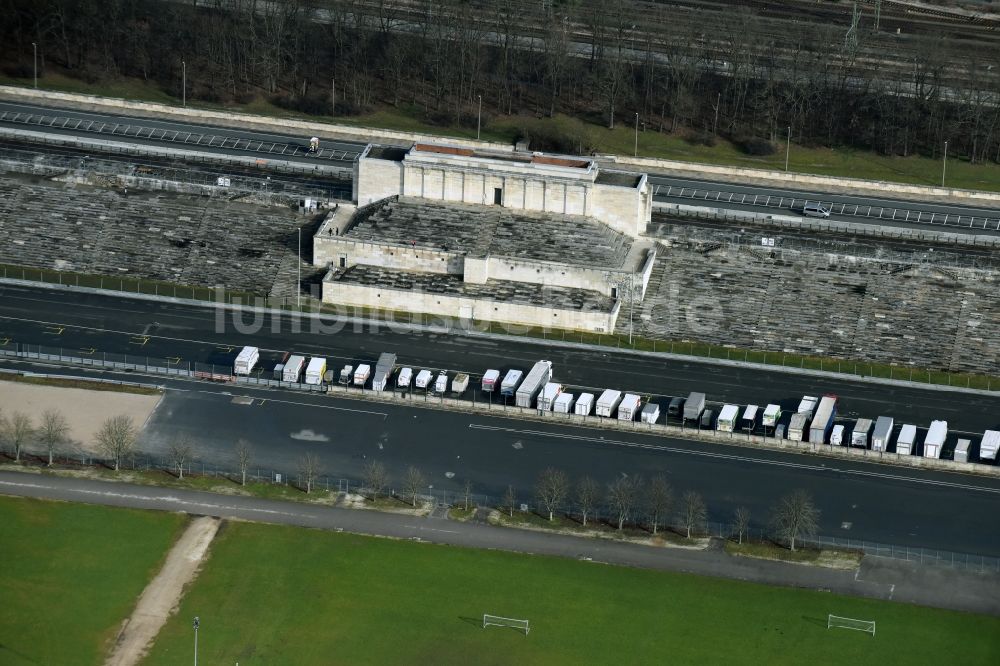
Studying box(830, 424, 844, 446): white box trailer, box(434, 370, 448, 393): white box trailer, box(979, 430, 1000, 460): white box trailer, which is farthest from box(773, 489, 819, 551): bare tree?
box(434, 370, 448, 393): white box trailer

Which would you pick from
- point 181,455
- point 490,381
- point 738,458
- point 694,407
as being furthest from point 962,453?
point 181,455

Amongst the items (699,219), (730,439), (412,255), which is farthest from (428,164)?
(730,439)

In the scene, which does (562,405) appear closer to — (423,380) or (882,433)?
(423,380)

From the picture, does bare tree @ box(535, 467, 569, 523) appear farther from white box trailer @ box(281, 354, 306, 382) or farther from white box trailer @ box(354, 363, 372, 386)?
white box trailer @ box(281, 354, 306, 382)

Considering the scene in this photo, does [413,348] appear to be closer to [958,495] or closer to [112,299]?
[112,299]

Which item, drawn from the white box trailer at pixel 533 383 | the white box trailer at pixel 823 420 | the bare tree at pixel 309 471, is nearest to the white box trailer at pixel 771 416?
the white box trailer at pixel 823 420

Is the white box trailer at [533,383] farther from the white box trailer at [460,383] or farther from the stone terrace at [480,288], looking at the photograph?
the stone terrace at [480,288]

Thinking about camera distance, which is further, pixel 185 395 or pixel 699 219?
pixel 699 219
